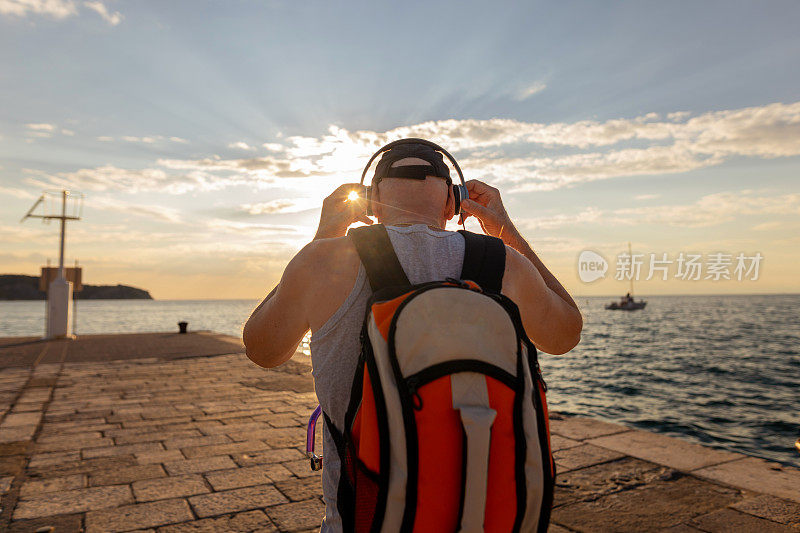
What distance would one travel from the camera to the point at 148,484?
441 centimetres

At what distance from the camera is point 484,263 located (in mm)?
1404

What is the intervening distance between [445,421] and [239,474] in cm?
414

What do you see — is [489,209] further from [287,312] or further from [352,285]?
[287,312]

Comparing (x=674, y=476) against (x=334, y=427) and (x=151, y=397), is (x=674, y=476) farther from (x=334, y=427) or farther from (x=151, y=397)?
(x=151, y=397)

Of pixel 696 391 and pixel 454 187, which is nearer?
pixel 454 187

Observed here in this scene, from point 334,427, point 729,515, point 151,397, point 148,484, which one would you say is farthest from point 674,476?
point 151,397

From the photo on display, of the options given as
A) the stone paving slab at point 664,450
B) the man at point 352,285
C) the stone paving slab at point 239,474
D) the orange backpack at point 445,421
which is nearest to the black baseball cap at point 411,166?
the man at point 352,285

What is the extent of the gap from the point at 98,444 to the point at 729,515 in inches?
234

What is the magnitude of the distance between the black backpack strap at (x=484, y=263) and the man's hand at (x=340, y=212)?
0.39m

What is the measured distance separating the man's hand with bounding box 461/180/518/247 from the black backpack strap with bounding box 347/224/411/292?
454 millimetres

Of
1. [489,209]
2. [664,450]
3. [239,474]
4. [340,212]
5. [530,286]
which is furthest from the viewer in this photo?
[664,450]

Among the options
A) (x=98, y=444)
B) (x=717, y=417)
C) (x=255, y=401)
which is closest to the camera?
(x=98, y=444)

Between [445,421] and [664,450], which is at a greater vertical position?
[445,421]

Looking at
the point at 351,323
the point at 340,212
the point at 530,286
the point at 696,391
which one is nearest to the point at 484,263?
the point at 530,286
